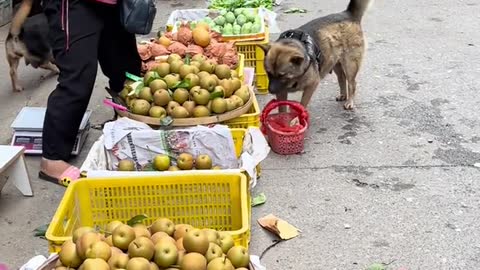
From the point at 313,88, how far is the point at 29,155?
2.25 meters

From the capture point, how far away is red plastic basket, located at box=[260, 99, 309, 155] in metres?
4.79

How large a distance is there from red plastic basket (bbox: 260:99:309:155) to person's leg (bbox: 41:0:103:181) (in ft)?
4.44

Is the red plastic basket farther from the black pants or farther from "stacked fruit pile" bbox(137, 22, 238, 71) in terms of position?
the black pants

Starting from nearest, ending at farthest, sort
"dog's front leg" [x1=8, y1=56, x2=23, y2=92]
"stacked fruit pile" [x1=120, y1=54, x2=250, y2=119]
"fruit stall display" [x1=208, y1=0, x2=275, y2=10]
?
"stacked fruit pile" [x1=120, y1=54, x2=250, y2=119] < "dog's front leg" [x1=8, y1=56, x2=23, y2=92] < "fruit stall display" [x1=208, y1=0, x2=275, y2=10]

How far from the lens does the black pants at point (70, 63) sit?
4.18m

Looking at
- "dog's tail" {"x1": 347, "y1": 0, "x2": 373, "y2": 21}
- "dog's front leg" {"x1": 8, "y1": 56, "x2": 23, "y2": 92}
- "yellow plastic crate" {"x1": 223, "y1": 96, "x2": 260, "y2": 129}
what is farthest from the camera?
"dog's front leg" {"x1": 8, "y1": 56, "x2": 23, "y2": 92}

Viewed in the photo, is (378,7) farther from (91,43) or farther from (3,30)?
(91,43)

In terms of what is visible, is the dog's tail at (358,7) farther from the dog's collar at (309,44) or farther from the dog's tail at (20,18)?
the dog's tail at (20,18)

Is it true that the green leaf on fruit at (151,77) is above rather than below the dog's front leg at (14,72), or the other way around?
above

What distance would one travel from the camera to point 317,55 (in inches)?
204

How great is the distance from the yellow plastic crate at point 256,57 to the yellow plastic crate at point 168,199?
2.51 m

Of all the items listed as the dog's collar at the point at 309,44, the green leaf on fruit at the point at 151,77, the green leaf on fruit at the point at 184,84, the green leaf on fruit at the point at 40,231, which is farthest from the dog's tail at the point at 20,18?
the green leaf on fruit at the point at 40,231

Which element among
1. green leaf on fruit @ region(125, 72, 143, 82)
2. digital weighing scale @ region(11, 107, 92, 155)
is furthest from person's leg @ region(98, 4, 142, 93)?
digital weighing scale @ region(11, 107, 92, 155)

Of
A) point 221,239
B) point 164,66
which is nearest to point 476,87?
point 164,66
